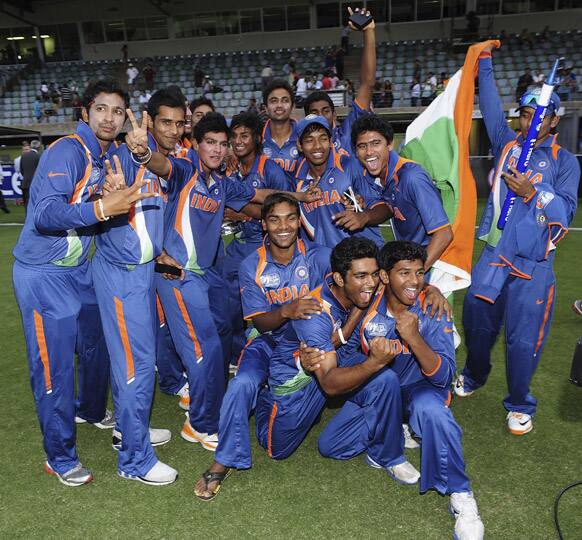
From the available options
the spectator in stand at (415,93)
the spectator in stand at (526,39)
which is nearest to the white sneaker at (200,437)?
the spectator in stand at (415,93)

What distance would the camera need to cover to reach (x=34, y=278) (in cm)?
331

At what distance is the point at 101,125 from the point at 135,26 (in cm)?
2856

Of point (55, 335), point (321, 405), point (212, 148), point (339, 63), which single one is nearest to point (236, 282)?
point (212, 148)

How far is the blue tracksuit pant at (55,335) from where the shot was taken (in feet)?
10.9

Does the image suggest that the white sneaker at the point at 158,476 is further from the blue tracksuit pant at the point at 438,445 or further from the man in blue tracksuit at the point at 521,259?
the man in blue tracksuit at the point at 521,259

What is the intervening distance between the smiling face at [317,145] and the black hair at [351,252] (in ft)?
4.03

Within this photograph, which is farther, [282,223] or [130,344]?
[282,223]

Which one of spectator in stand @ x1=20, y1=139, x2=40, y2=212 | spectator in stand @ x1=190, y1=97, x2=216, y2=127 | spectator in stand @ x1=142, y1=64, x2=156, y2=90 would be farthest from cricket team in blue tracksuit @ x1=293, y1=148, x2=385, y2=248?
spectator in stand @ x1=142, y1=64, x2=156, y2=90

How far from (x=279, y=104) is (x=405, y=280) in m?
2.65

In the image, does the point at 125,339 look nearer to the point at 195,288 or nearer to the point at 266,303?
the point at 195,288

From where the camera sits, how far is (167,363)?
4.72 m

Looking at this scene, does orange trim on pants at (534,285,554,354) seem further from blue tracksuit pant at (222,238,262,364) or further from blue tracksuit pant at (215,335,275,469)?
blue tracksuit pant at (222,238,262,364)

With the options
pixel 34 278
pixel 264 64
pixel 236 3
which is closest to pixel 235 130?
pixel 34 278

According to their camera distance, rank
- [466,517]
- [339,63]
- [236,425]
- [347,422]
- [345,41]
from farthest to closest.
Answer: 1. [345,41]
2. [339,63]
3. [347,422]
4. [236,425]
5. [466,517]
